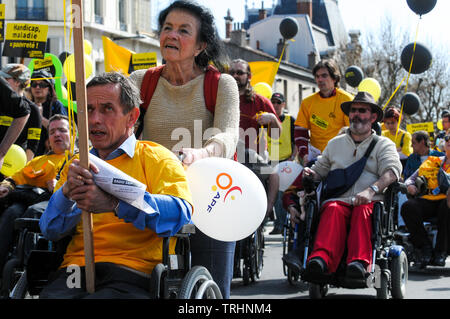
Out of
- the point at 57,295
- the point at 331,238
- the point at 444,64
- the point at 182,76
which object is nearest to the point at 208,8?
the point at 182,76

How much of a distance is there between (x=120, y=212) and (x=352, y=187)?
3.94 m

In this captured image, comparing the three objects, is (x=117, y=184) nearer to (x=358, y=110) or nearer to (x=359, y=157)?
(x=359, y=157)

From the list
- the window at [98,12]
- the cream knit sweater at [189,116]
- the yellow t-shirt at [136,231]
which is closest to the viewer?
the yellow t-shirt at [136,231]

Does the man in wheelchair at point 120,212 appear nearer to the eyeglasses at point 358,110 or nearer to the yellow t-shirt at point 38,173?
the yellow t-shirt at point 38,173

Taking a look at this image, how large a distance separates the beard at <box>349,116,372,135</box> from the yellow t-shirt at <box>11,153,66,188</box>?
254cm

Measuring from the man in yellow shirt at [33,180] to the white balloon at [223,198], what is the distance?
8.82ft

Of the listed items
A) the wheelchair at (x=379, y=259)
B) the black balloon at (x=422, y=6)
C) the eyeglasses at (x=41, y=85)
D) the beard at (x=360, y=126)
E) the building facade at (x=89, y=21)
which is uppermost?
the building facade at (x=89, y=21)


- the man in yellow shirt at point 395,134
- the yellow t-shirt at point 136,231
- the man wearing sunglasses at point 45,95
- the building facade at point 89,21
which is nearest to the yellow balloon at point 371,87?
the man in yellow shirt at point 395,134

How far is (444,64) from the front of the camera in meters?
45.3

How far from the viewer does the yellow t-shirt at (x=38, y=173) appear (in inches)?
272

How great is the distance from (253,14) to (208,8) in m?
68.6

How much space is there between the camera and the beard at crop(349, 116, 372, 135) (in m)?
6.97

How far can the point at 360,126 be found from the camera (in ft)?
22.9
